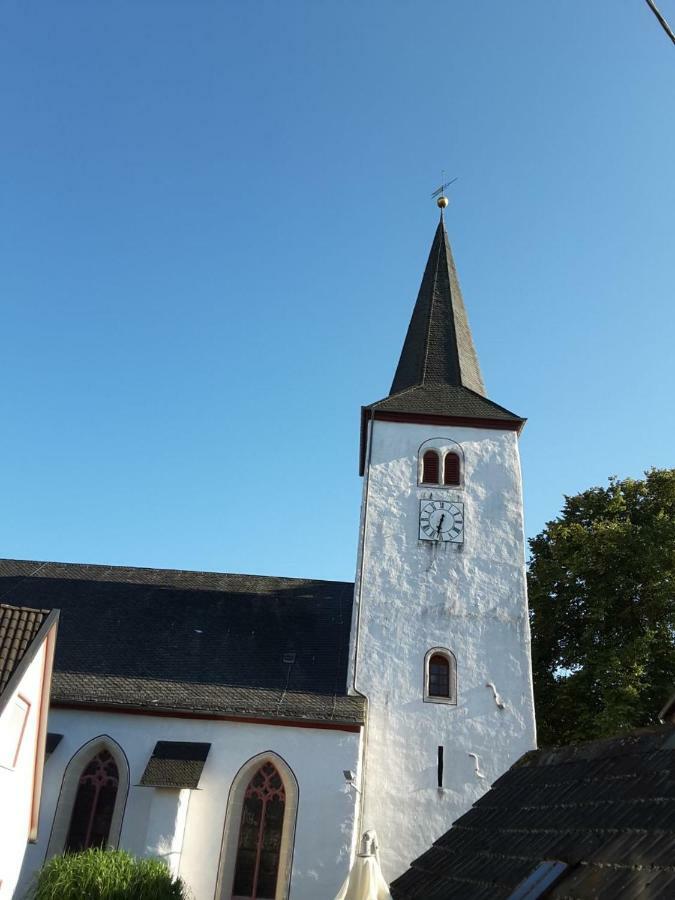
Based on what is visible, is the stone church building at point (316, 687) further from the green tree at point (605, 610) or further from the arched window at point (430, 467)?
the green tree at point (605, 610)

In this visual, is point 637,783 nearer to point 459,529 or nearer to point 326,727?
point 326,727

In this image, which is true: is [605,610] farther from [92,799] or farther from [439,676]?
[92,799]

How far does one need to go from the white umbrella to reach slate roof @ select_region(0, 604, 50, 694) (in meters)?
5.59

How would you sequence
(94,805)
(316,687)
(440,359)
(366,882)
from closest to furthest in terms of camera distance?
1. (366,882)
2. (94,805)
3. (316,687)
4. (440,359)

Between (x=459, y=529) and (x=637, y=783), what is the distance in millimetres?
13078

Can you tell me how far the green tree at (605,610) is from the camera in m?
18.9

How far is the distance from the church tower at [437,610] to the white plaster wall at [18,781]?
642 cm

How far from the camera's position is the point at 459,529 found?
1805cm

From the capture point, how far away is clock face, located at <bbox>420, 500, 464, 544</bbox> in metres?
17.9

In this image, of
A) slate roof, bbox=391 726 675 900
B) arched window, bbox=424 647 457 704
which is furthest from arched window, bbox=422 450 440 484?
slate roof, bbox=391 726 675 900

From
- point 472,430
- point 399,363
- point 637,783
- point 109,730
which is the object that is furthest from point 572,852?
point 399,363

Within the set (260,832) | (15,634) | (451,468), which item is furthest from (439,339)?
(15,634)

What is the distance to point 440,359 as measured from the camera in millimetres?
21891

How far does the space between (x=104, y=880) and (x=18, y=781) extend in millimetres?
2142
